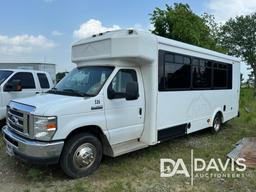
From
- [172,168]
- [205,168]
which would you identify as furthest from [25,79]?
[205,168]

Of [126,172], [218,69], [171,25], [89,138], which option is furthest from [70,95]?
[171,25]

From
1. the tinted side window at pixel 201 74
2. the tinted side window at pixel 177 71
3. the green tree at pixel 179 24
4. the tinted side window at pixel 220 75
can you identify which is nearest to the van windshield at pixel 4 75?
the tinted side window at pixel 177 71

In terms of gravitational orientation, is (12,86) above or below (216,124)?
above

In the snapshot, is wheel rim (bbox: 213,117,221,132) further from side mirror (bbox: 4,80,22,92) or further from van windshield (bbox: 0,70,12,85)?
van windshield (bbox: 0,70,12,85)

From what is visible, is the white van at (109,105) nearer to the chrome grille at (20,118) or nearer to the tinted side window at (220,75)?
the chrome grille at (20,118)

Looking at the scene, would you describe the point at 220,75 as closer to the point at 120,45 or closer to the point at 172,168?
the point at 172,168

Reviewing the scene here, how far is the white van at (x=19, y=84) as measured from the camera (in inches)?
338

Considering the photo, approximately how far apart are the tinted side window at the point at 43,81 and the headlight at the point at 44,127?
518 centimetres

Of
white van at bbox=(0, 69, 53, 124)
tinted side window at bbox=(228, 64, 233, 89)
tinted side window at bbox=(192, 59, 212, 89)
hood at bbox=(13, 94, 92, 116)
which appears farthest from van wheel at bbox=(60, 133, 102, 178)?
tinted side window at bbox=(228, 64, 233, 89)

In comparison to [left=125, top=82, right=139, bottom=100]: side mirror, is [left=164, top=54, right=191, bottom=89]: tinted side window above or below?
above

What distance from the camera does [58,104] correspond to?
4992 millimetres

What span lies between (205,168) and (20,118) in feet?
13.0

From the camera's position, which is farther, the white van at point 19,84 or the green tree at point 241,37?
the green tree at point 241,37

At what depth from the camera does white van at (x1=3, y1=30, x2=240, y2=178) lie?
4.95m
